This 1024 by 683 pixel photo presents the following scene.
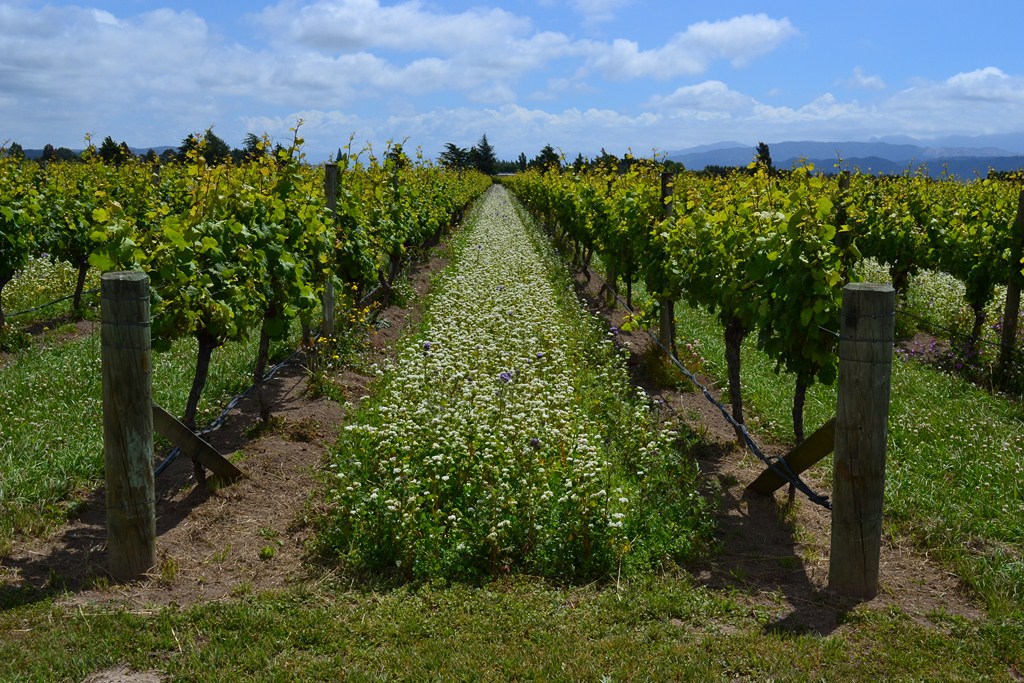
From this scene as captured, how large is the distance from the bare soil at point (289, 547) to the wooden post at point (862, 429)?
255 mm

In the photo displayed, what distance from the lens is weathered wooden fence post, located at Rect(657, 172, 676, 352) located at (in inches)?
346

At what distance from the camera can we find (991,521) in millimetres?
4895

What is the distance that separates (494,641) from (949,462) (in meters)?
3.99

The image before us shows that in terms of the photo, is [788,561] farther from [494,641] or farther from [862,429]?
[494,641]

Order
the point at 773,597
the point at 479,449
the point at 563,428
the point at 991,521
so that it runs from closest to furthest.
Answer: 1. the point at 773,597
2. the point at 991,521
3. the point at 479,449
4. the point at 563,428

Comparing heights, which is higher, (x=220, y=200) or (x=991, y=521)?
(x=220, y=200)

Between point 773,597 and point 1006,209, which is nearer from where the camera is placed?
point 773,597

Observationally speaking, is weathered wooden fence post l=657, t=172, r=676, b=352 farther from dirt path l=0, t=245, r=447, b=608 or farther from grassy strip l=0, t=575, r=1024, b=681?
grassy strip l=0, t=575, r=1024, b=681

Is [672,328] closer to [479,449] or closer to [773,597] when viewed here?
[479,449]

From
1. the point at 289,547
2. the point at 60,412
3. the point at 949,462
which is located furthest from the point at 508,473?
the point at 60,412

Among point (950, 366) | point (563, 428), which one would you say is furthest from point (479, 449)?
point (950, 366)

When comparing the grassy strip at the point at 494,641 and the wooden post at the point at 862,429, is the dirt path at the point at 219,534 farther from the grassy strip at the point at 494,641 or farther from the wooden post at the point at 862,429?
the wooden post at the point at 862,429

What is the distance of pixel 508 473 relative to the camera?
525 cm

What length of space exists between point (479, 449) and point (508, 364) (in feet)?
8.88
